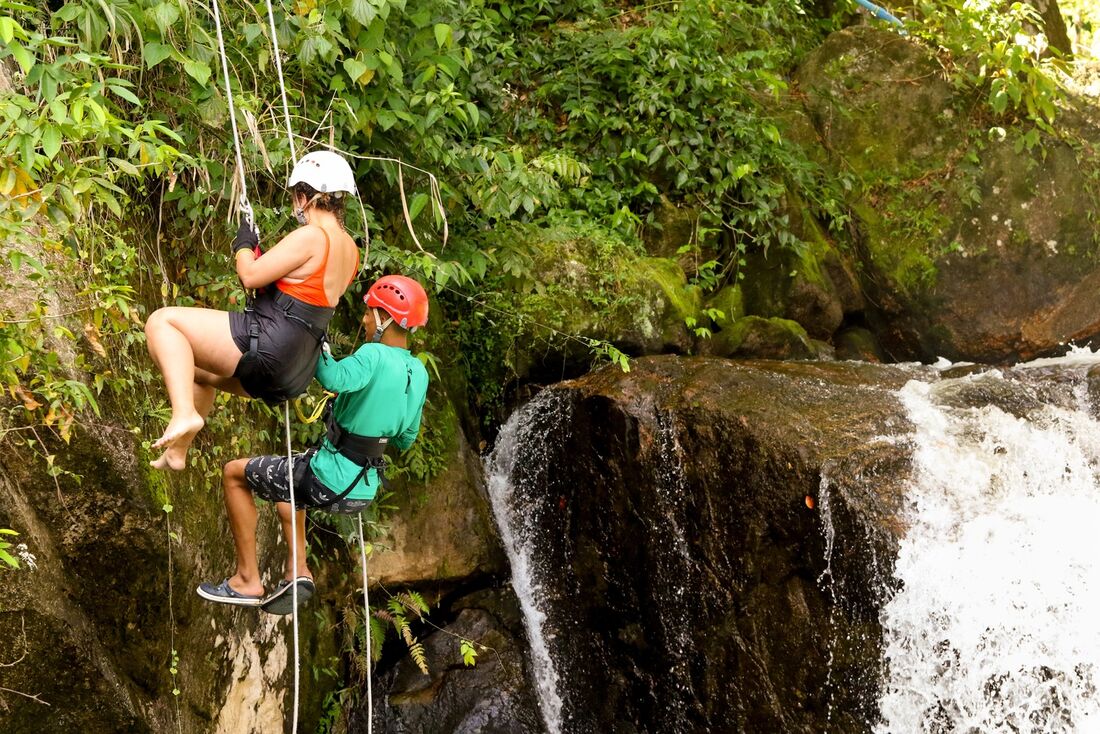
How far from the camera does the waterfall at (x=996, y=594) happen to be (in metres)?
5.20

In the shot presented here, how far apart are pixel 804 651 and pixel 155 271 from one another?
166 inches

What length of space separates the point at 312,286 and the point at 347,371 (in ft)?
1.44

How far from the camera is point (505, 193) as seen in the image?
574 centimetres

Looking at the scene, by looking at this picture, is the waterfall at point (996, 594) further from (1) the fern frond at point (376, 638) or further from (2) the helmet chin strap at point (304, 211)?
(2) the helmet chin strap at point (304, 211)

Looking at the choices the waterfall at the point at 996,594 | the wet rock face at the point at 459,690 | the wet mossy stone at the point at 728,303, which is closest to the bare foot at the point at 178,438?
the wet rock face at the point at 459,690

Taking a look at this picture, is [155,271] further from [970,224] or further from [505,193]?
[970,224]

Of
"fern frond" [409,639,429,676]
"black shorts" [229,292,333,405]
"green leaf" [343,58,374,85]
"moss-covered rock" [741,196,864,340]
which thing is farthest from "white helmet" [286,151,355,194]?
"moss-covered rock" [741,196,864,340]

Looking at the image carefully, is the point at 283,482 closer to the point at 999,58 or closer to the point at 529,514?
the point at 529,514

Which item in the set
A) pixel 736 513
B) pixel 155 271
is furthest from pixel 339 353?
pixel 736 513

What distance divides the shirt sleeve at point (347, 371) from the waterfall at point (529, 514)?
313 cm

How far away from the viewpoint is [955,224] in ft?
31.7

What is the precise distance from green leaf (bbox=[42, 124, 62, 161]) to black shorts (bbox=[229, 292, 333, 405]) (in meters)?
0.79

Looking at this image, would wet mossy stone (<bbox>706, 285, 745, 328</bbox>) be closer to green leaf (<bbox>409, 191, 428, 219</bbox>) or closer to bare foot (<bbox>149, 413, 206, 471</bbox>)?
green leaf (<bbox>409, 191, 428, 219</bbox>)

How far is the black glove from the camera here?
3.46 m
